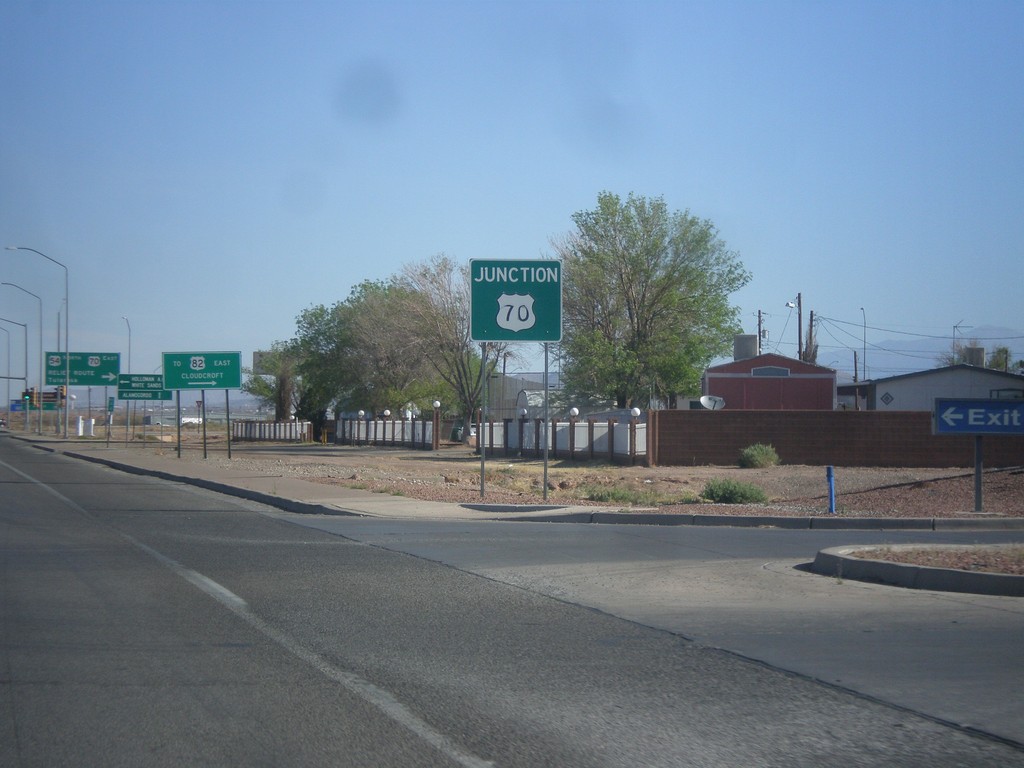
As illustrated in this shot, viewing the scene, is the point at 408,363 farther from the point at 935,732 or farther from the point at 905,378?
the point at 935,732

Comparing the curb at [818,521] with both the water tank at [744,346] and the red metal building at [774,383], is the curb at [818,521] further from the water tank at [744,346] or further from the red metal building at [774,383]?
the water tank at [744,346]

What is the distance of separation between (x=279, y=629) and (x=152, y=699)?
2143 mm

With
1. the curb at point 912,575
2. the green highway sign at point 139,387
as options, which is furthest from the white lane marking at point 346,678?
the green highway sign at point 139,387

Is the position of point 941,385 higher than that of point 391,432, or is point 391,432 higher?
point 941,385

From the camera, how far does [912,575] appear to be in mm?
10844

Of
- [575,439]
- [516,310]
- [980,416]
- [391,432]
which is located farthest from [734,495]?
[391,432]

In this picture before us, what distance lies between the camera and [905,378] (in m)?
48.6

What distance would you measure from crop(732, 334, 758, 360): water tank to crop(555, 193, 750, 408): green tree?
12.6 ft

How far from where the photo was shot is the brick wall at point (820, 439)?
35.2 m

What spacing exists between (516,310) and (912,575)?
36.8ft

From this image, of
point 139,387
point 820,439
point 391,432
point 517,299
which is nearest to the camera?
point 517,299

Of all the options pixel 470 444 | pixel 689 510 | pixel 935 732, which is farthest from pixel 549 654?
pixel 470 444

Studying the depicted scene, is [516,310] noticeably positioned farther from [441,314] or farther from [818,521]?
[441,314]

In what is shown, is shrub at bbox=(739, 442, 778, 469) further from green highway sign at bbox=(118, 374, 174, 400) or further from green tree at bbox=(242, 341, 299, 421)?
green tree at bbox=(242, 341, 299, 421)
